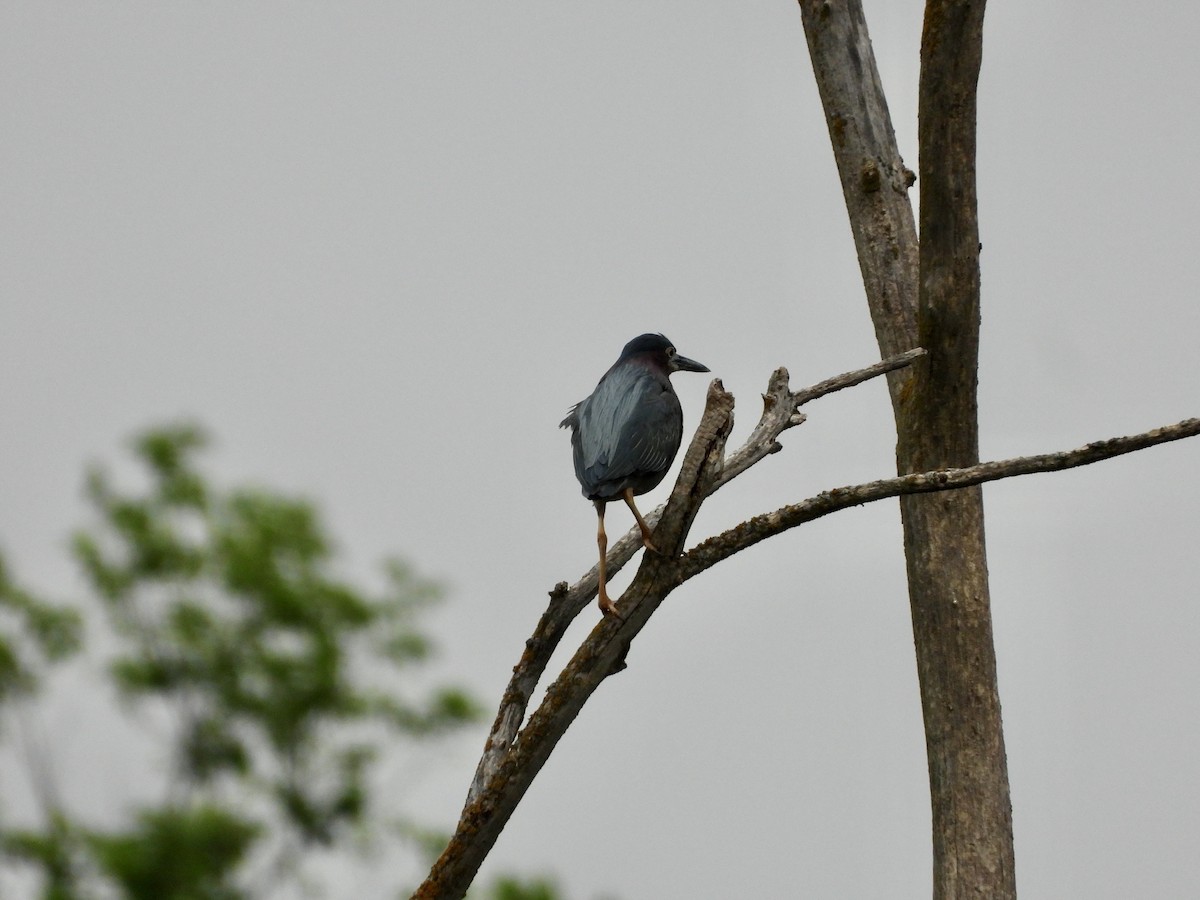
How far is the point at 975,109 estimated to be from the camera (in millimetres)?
5633

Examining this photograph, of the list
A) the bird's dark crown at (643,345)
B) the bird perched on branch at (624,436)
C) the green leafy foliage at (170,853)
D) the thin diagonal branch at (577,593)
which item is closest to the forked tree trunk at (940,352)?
the thin diagonal branch at (577,593)

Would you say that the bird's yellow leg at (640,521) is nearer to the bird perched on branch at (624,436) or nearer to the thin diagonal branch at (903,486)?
the bird perched on branch at (624,436)

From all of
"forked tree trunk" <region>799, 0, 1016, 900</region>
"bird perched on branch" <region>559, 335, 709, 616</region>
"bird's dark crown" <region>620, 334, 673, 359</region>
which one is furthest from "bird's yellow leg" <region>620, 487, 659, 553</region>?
"forked tree trunk" <region>799, 0, 1016, 900</region>

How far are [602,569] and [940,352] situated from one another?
1.91 m

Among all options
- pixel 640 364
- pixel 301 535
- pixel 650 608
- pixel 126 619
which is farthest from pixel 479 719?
pixel 650 608

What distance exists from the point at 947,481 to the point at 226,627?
1358 centimetres

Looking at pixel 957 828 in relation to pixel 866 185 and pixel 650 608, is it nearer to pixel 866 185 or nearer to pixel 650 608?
pixel 650 608

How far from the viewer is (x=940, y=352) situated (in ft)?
19.1

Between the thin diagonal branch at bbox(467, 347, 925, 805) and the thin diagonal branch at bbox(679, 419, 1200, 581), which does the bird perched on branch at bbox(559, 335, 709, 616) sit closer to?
the thin diagonal branch at bbox(467, 347, 925, 805)

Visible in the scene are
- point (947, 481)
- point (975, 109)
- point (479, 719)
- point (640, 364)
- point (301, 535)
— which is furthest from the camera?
point (301, 535)

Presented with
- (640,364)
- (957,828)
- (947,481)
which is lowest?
(957,828)

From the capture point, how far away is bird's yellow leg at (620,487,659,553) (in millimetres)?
4590

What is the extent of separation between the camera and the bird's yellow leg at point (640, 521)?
4590 millimetres

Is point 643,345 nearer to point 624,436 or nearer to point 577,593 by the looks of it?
point 624,436
